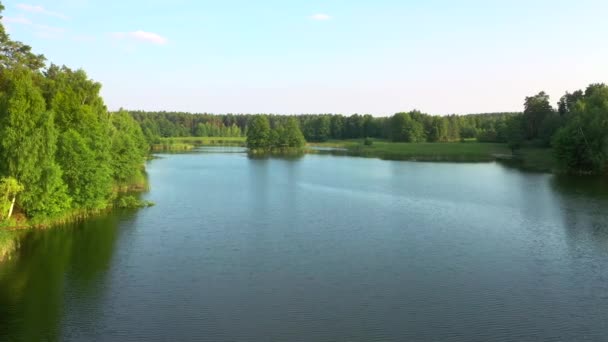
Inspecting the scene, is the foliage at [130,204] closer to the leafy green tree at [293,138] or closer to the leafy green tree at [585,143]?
the leafy green tree at [585,143]

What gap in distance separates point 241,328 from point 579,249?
1926cm

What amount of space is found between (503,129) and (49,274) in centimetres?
10528

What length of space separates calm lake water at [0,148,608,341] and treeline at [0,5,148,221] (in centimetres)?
208

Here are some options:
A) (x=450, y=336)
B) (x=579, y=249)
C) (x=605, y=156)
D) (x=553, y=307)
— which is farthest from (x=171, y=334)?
(x=605, y=156)

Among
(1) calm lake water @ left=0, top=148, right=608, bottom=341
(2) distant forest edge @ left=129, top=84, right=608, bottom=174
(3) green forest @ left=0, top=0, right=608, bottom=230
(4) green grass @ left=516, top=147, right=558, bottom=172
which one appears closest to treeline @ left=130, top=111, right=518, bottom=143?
(2) distant forest edge @ left=129, top=84, right=608, bottom=174

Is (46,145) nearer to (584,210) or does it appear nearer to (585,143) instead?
(584,210)

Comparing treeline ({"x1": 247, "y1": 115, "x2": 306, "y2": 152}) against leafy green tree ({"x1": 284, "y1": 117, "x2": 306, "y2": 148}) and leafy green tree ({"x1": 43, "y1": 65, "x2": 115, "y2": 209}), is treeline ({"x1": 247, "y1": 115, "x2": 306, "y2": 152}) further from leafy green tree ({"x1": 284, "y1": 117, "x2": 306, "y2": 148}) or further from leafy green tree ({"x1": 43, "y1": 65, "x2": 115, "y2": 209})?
leafy green tree ({"x1": 43, "y1": 65, "x2": 115, "y2": 209})

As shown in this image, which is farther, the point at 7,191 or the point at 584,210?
the point at 584,210

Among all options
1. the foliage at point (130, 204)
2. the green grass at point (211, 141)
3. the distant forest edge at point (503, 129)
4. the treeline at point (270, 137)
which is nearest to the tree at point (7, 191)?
the foliage at point (130, 204)

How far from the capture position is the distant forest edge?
207ft

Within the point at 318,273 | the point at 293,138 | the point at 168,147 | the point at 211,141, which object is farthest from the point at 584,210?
the point at 211,141

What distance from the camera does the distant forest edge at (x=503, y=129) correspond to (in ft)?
207

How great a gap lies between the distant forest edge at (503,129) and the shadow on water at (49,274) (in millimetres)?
58632

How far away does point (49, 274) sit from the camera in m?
21.1
